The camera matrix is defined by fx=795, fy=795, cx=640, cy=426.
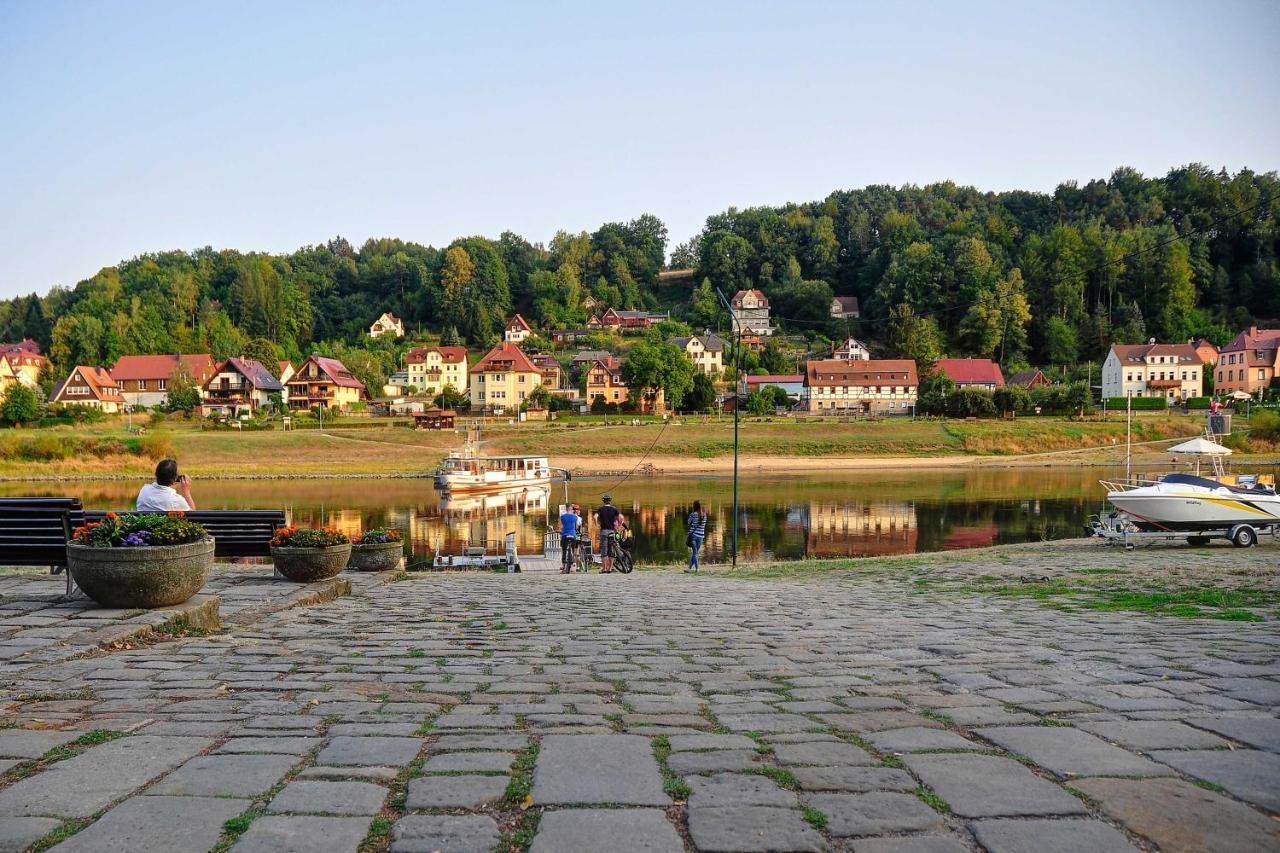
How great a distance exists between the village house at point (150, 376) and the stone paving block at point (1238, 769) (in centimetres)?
11668

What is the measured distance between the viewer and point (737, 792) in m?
3.35

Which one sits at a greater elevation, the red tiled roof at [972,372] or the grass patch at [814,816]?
the red tiled roof at [972,372]

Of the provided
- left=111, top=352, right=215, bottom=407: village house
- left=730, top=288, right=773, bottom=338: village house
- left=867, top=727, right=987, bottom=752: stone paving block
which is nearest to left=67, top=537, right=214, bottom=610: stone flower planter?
left=867, top=727, right=987, bottom=752: stone paving block

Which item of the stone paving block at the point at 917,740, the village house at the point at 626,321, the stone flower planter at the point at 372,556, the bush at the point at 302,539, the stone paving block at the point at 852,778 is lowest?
the stone flower planter at the point at 372,556

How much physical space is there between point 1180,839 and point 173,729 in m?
4.67

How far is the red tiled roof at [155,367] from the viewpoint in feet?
348

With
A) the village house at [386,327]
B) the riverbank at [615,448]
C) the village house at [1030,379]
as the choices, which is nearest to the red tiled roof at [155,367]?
the riverbank at [615,448]

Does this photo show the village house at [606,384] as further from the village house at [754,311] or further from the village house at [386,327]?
the village house at [386,327]

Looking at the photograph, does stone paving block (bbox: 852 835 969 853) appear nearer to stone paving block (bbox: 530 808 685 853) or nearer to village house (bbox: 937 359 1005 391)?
stone paving block (bbox: 530 808 685 853)

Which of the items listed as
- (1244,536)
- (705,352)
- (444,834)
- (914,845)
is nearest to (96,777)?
(444,834)

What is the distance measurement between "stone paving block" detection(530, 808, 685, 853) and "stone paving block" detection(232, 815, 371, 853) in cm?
69

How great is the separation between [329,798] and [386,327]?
A: 516 ft

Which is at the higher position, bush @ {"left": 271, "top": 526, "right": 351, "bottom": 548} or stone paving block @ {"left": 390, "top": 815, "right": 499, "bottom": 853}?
stone paving block @ {"left": 390, "top": 815, "right": 499, "bottom": 853}

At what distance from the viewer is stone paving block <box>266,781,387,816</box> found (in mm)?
3184
